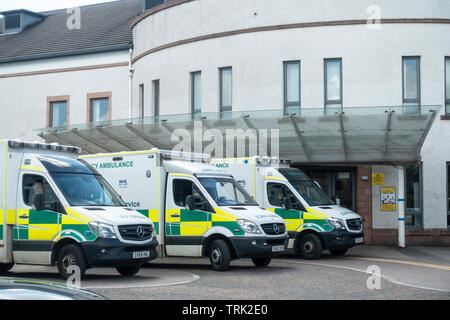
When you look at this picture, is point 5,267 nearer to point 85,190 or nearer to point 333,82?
point 85,190

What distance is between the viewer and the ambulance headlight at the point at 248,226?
14.1 metres

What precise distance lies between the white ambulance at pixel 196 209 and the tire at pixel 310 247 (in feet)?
7.29

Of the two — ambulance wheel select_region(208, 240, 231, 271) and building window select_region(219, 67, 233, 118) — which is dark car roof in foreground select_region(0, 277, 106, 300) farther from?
building window select_region(219, 67, 233, 118)

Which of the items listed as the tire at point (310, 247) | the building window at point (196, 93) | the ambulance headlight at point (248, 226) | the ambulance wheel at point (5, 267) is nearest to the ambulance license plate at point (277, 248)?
the ambulance headlight at point (248, 226)

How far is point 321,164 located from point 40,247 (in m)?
11.4

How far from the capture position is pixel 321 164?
72.1 ft

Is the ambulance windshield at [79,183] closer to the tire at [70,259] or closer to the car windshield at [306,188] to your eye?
the tire at [70,259]

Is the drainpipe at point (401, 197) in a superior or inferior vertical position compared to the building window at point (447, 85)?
inferior

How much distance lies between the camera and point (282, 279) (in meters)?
12.9

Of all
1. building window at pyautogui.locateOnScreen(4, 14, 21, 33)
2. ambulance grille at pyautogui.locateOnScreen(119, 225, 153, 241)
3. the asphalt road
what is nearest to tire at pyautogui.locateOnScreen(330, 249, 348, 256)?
the asphalt road

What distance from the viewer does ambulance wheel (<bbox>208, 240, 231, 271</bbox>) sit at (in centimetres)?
1407

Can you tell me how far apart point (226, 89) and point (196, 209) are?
989 cm
